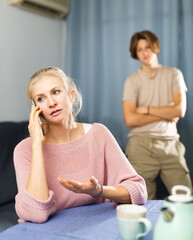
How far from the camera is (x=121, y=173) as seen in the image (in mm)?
1361

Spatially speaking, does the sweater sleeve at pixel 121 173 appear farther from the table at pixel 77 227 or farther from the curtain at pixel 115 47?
the curtain at pixel 115 47

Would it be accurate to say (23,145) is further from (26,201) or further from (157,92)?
(157,92)

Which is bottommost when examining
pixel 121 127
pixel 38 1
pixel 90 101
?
pixel 121 127

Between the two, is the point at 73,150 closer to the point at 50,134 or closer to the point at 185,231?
the point at 50,134

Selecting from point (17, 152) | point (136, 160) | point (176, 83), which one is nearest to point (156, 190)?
point (136, 160)

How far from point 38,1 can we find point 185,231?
2.61 metres

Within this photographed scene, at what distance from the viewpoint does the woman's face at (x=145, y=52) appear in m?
2.53

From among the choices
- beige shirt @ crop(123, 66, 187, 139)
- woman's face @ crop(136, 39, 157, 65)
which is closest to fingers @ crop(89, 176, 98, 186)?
beige shirt @ crop(123, 66, 187, 139)

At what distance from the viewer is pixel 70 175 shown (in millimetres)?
1353

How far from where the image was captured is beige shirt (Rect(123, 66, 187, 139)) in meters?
2.50

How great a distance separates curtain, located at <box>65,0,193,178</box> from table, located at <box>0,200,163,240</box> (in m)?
1.78

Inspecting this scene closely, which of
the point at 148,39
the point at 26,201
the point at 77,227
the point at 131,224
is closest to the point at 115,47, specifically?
the point at 148,39

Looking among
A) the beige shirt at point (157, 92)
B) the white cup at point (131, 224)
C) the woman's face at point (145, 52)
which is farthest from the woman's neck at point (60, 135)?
the woman's face at point (145, 52)

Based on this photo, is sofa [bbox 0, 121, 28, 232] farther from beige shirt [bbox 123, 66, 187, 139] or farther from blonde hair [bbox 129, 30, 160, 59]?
blonde hair [bbox 129, 30, 160, 59]
